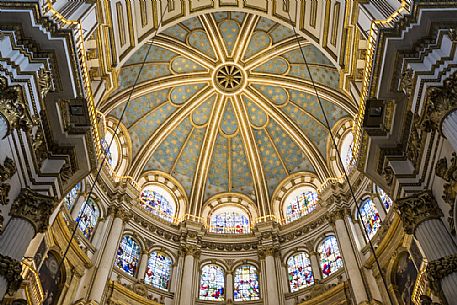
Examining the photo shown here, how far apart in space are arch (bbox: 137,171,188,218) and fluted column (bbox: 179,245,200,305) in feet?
11.3

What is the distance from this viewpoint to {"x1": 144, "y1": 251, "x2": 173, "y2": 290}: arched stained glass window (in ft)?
73.0

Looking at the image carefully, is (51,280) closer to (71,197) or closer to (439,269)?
(71,197)

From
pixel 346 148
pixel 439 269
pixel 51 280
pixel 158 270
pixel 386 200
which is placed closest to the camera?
pixel 439 269

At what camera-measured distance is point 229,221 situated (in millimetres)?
27734

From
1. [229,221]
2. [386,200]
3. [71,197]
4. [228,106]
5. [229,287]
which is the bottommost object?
[229,287]

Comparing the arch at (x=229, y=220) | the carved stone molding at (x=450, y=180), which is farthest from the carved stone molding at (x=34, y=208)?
the arch at (x=229, y=220)

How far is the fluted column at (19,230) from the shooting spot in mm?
10016

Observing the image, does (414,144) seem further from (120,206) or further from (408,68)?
(120,206)

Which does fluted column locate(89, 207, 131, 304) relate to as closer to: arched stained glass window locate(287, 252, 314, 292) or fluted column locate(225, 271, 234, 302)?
fluted column locate(225, 271, 234, 302)

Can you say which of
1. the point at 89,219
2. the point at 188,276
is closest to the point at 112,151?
the point at 89,219

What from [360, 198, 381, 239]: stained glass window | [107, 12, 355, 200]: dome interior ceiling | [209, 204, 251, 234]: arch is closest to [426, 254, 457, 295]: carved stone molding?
[360, 198, 381, 239]: stained glass window

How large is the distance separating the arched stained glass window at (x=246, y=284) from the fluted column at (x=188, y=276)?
241 centimetres

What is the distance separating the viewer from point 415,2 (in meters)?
11.6

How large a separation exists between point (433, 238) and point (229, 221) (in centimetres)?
1744
